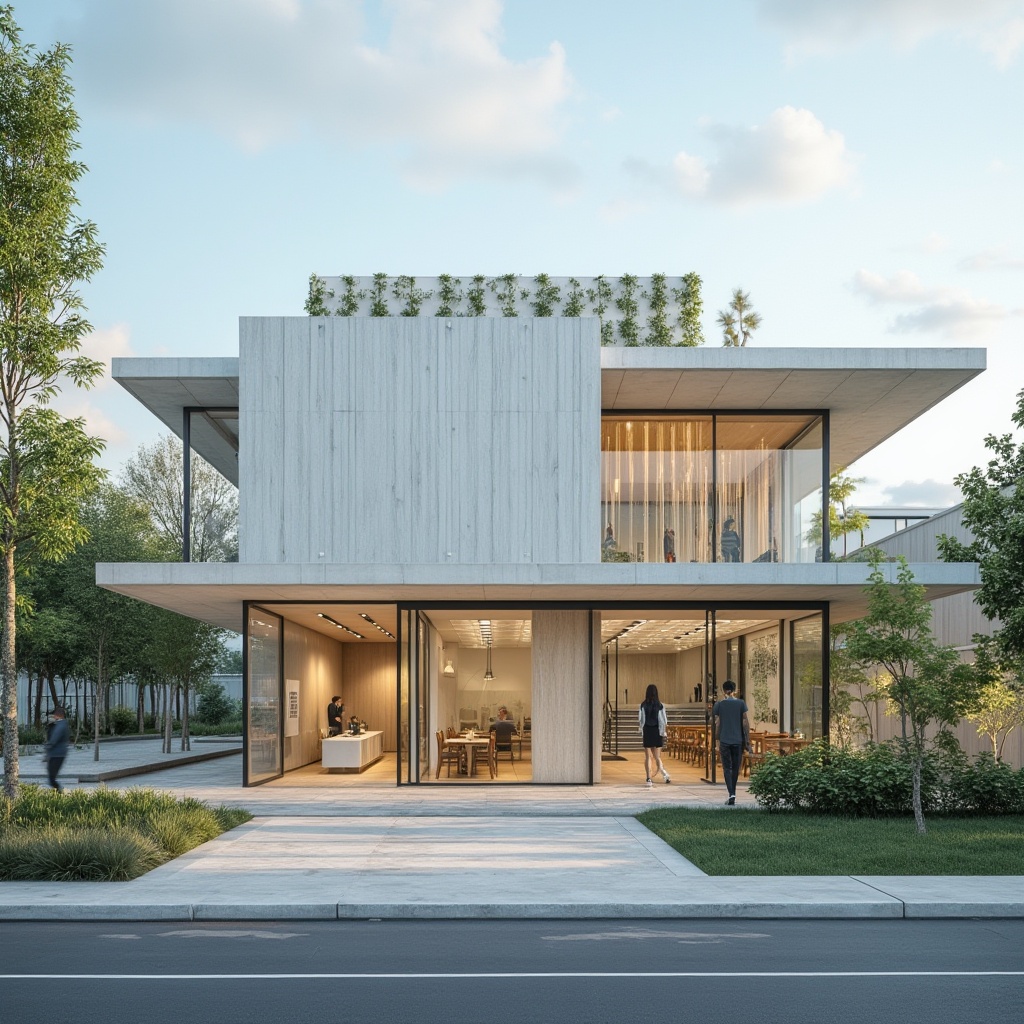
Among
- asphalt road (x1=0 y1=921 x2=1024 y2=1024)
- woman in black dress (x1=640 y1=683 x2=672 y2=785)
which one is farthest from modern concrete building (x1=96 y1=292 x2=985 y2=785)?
asphalt road (x1=0 y1=921 x2=1024 y2=1024)

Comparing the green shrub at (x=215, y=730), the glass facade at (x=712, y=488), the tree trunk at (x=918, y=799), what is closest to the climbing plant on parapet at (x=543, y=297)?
the glass facade at (x=712, y=488)

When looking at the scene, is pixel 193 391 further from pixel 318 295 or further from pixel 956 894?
pixel 956 894

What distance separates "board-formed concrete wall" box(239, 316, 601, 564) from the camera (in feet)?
70.9

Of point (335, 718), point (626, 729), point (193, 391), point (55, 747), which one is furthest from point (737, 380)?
point (626, 729)

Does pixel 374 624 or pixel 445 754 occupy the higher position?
pixel 374 624

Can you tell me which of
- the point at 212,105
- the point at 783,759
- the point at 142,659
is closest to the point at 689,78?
the point at 212,105

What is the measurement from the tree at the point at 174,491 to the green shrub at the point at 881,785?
122 ft

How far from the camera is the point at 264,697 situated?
887 inches

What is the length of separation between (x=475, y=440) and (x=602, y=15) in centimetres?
855

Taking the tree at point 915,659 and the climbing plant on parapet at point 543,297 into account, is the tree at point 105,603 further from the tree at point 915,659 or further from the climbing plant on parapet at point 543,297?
the tree at point 915,659

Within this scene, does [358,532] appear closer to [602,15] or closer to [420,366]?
[420,366]

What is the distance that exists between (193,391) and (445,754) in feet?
28.3

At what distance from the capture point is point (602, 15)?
49.7 feet

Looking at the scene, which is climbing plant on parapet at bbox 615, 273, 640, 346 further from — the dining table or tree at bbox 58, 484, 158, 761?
tree at bbox 58, 484, 158, 761
